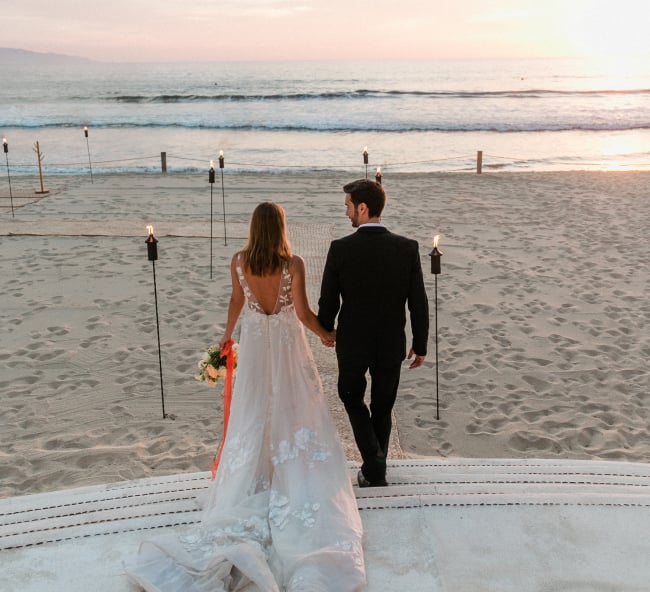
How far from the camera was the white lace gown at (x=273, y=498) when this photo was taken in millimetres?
2771

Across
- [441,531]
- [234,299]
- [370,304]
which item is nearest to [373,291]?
[370,304]

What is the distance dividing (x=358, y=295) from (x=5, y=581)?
210cm

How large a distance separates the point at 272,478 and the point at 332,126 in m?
34.9

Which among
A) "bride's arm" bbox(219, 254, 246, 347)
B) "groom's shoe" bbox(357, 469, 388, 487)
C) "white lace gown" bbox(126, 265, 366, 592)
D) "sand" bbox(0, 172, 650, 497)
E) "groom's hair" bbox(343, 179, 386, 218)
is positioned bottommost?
"sand" bbox(0, 172, 650, 497)

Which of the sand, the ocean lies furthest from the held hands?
the ocean

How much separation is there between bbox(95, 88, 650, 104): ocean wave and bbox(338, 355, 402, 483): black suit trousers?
49621 millimetres

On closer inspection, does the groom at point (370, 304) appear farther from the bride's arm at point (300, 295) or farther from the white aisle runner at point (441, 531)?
the white aisle runner at point (441, 531)

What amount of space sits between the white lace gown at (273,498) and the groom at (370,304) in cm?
21

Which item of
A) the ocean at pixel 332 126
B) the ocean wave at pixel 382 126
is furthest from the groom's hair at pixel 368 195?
the ocean wave at pixel 382 126

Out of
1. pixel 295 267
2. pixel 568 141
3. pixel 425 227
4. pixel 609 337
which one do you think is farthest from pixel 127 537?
pixel 568 141

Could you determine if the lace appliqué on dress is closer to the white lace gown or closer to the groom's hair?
the white lace gown

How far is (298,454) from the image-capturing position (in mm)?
3504

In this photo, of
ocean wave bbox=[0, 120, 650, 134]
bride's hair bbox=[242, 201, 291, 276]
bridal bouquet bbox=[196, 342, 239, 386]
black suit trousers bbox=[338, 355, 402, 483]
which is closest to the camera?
bride's hair bbox=[242, 201, 291, 276]

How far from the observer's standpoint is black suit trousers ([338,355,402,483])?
12.2 feet
